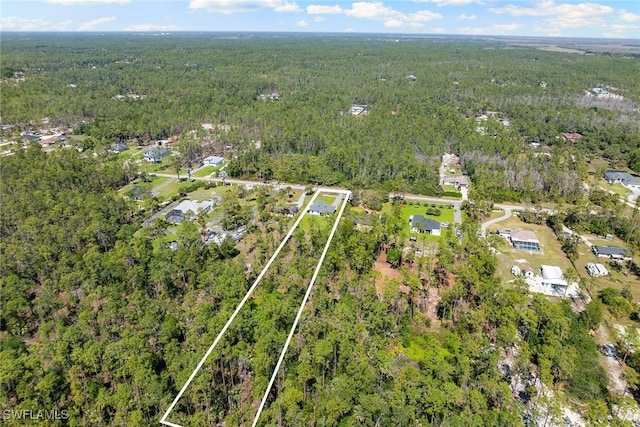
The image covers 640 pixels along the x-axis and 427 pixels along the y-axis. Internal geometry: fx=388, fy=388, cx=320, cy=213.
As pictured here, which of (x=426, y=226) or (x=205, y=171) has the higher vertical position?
(x=426, y=226)

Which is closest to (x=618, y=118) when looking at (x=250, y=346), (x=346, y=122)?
(x=346, y=122)

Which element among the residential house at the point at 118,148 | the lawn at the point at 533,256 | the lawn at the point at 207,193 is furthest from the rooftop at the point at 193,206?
the lawn at the point at 533,256

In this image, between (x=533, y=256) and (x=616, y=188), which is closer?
(x=533, y=256)

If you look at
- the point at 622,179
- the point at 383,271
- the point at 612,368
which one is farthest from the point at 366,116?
the point at 612,368

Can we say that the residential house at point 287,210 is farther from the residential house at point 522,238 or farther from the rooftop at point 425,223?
the residential house at point 522,238

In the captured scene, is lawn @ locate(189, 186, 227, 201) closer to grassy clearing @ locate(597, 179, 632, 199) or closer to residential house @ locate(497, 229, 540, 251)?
residential house @ locate(497, 229, 540, 251)

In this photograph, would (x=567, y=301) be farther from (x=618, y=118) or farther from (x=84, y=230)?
(x=618, y=118)

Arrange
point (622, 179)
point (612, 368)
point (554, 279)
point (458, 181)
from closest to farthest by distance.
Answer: point (612, 368) → point (554, 279) → point (458, 181) → point (622, 179)

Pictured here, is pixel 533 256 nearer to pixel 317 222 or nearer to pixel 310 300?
pixel 310 300

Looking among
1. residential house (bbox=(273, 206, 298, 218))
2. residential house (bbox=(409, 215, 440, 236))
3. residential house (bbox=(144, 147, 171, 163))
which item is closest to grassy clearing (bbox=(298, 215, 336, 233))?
residential house (bbox=(273, 206, 298, 218))
